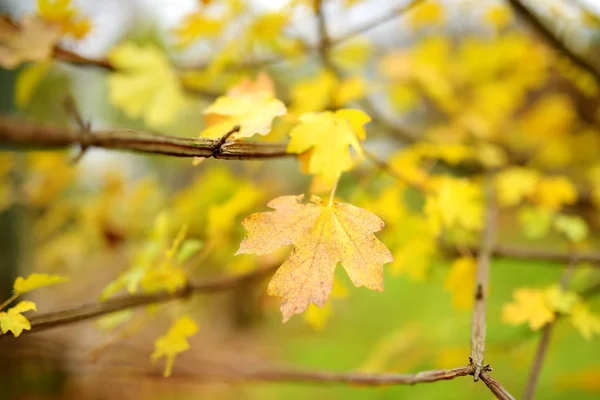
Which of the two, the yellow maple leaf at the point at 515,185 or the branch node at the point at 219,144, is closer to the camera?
the branch node at the point at 219,144

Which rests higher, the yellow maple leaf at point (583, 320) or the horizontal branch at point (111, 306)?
the horizontal branch at point (111, 306)

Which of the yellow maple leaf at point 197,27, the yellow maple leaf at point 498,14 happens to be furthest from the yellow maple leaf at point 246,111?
the yellow maple leaf at point 498,14

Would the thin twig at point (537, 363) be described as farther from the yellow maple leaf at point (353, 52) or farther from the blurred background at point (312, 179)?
the yellow maple leaf at point (353, 52)

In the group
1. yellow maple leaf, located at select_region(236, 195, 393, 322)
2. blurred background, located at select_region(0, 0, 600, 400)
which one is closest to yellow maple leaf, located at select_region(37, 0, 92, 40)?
blurred background, located at select_region(0, 0, 600, 400)

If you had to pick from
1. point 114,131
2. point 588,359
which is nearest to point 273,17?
point 114,131

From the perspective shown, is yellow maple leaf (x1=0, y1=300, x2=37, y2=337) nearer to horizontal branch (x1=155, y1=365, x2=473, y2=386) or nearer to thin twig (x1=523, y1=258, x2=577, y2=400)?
horizontal branch (x1=155, y1=365, x2=473, y2=386)

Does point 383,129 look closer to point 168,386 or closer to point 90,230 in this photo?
point 90,230

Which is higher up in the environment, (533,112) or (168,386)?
(168,386)
